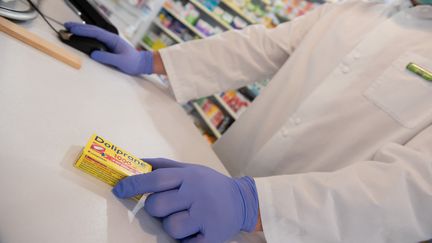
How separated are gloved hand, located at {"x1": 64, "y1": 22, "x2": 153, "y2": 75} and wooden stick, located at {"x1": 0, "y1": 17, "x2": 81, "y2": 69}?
0.14m

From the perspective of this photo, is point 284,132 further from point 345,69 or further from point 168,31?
point 168,31

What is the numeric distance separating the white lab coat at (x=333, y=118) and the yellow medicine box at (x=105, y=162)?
28 centimetres

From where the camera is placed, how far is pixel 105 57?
2.68ft

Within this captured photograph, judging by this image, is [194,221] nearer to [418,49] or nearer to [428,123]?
[428,123]

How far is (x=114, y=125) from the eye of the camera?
0.61 meters

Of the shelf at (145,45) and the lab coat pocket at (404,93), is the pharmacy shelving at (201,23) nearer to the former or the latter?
the shelf at (145,45)

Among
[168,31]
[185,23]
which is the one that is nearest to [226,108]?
[185,23]

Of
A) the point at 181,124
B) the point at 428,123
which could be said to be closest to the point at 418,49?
the point at 428,123

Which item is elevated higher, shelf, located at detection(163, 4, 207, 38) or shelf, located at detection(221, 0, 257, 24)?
shelf, located at detection(221, 0, 257, 24)

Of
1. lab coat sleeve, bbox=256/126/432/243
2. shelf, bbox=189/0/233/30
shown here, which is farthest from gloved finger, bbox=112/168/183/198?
shelf, bbox=189/0/233/30

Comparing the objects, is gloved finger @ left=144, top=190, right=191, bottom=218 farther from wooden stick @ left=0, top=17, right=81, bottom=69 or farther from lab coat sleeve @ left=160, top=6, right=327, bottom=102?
lab coat sleeve @ left=160, top=6, right=327, bottom=102

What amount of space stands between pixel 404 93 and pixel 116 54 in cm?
87

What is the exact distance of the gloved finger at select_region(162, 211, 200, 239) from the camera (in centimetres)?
47

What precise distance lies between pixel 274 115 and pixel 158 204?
2.18ft
